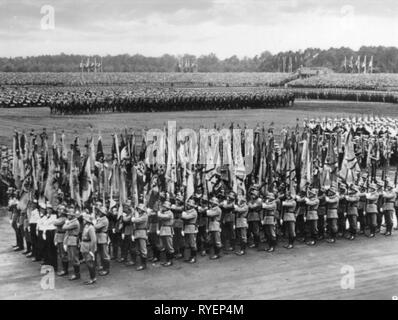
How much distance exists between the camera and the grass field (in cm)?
2806

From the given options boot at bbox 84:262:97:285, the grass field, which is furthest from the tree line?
boot at bbox 84:262:97:285

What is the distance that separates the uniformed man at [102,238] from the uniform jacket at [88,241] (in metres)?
0.15

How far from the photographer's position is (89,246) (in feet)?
31.1

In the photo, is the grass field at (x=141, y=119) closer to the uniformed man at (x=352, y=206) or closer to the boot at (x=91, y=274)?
the uniformed man at (x=352, y=206)

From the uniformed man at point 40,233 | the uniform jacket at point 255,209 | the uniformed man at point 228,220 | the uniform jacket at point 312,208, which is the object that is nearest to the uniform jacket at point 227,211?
the uniformed man at point 228,220

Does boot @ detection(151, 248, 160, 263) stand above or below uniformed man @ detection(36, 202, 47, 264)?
below

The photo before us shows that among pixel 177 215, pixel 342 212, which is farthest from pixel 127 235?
pixel 342 212

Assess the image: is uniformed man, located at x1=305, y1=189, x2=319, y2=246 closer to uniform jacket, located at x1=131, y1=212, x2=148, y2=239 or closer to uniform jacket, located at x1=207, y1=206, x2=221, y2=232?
uniform jacket, located at x1=207, y1=206, x2=221, y2=232

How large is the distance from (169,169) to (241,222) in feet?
8.59

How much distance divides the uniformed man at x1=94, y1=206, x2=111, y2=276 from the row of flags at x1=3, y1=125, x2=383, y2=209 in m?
1.24

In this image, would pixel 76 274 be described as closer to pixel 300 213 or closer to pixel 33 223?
pixel 33 223

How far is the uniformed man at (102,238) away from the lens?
970 centimetres
